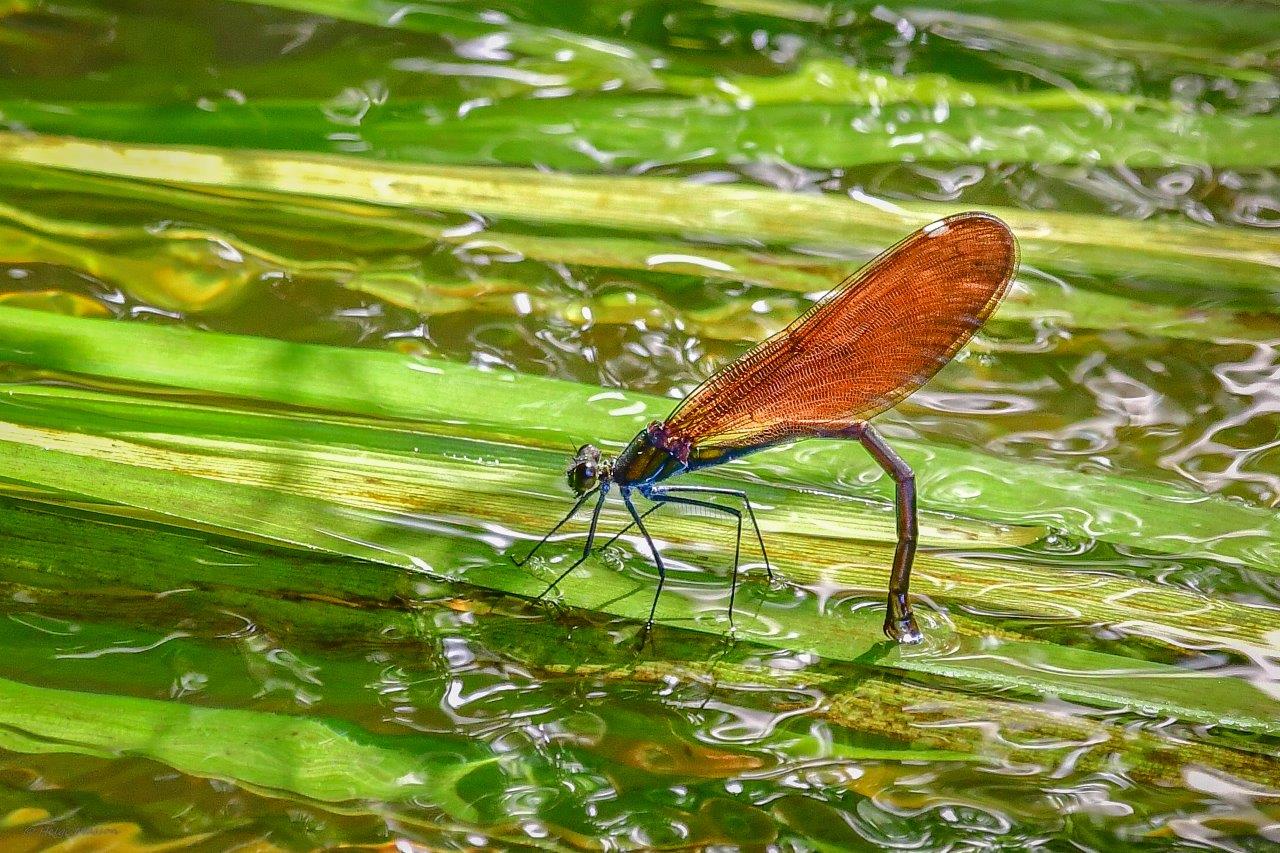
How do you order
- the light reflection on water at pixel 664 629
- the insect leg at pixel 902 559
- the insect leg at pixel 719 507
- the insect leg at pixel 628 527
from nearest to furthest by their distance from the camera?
the light reflection on water at pixel 664 629 → the insect leg at pixel 902 559 → the insect leg at pixel 719 507 → the insect leg at pixel 628 527

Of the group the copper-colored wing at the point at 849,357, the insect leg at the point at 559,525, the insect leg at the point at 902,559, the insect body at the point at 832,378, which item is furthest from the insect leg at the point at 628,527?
the insect leg at the point at 902,559

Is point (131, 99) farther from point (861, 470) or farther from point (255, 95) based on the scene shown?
point (861, 470)

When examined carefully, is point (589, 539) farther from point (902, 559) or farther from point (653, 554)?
point (902, 559)

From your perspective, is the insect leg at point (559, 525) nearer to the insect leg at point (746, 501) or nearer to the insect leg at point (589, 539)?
the insect leg at point (589, 539)

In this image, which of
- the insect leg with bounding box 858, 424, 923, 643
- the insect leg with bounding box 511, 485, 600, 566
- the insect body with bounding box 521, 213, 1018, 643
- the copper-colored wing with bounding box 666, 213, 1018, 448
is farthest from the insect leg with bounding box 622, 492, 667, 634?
the insect leg with bounding box 858, 424, 923, 643

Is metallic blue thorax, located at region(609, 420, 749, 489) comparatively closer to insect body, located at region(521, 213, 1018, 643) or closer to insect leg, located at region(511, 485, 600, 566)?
insect body, located at region(521, 213, 1018, 643)

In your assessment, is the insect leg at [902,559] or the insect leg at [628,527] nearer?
the insect leg at [902,559]
